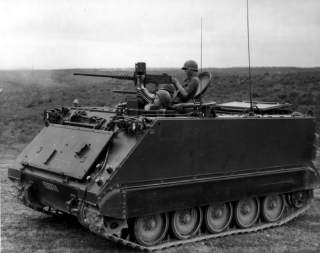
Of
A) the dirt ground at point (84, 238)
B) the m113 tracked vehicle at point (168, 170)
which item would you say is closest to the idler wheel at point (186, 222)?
the m113 tracked vehicle at point (168, 170)

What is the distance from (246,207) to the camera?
9.45 m

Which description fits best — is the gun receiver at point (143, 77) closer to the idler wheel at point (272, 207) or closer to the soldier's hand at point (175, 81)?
the soldier's hand at point (175, 81)

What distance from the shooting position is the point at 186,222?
8.58m

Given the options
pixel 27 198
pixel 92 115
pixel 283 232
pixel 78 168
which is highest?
pixel 92 115

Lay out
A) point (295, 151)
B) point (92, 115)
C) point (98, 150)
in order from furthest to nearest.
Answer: point (295, 151), point (92, 115), point (98, 150)

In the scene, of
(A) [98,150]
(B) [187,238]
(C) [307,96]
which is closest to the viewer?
(A) [98,150]

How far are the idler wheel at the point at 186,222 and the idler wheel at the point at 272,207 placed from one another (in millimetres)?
1622

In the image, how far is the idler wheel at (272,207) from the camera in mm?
9766

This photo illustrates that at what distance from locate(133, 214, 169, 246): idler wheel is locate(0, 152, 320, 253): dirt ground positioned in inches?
10.8

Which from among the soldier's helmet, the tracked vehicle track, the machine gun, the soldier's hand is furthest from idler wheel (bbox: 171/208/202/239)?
the soldier's helmet

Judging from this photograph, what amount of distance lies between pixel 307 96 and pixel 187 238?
20.3 metres

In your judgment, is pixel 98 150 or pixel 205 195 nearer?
pixel 98 150

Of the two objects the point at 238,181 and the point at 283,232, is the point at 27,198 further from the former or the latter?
the point at 283,232

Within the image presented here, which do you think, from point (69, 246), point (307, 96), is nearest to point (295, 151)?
point (69, 246)
